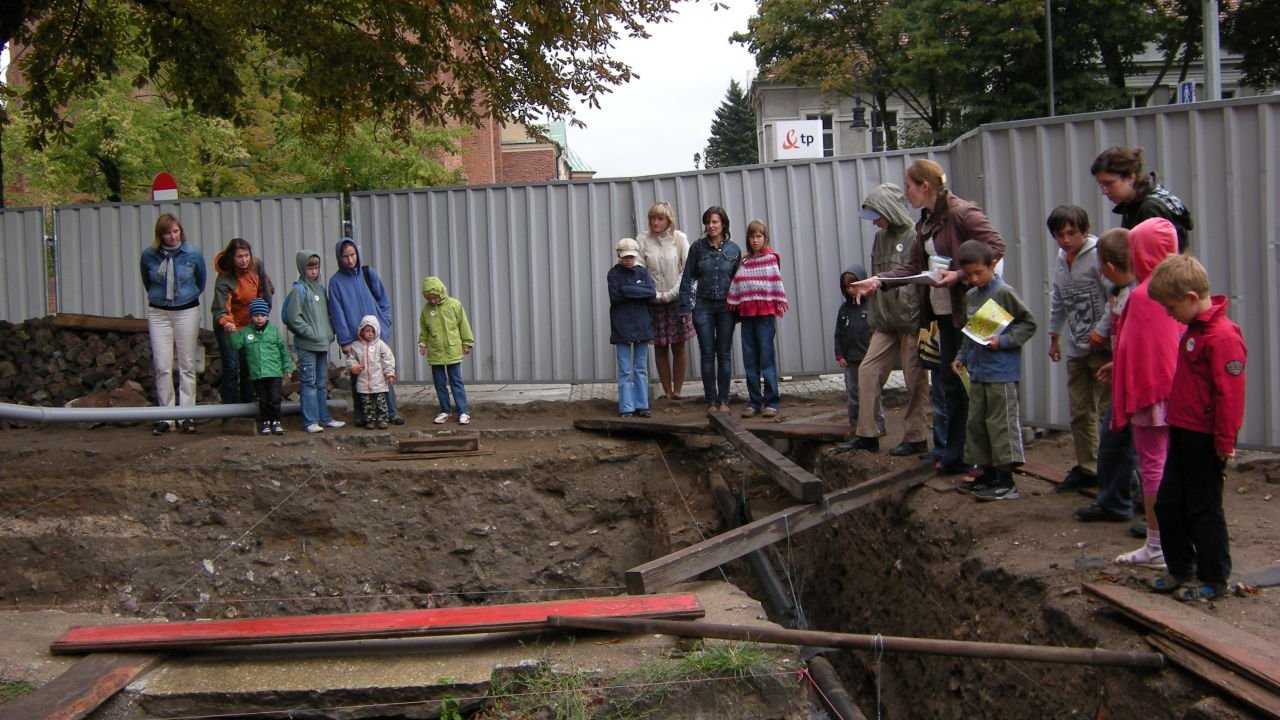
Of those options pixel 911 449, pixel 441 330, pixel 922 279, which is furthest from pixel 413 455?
→ pixel 922 279

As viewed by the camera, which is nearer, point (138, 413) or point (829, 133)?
point (138, 413)

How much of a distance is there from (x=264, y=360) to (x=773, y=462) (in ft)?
16.0

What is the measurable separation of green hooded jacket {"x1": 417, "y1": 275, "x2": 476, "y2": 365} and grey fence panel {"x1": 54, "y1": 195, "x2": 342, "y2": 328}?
7.95 ft

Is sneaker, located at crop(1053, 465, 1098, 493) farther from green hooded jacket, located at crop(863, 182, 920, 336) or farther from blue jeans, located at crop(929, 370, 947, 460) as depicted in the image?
green hooded jacket, located at crop(863, 182, 920, 336)

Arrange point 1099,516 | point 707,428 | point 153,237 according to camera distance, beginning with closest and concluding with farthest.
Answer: point 1099,516
point 707,428
point 153,237

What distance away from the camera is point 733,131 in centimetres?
6275

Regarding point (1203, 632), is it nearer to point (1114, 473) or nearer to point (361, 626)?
point (1114, 473)

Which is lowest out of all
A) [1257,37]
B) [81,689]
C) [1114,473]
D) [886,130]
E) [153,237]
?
[81,689]

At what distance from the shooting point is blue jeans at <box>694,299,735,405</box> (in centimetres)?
970

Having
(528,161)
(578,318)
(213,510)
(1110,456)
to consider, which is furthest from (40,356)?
(528,161)

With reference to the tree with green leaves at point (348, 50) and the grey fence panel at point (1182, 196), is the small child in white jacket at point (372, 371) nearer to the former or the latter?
the tree with green leaves at point (348, 50)

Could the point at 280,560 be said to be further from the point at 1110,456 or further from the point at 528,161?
the point at 528,161

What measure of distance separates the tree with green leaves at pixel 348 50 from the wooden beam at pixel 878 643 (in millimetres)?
6170

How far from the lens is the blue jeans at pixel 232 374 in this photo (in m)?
9.95
